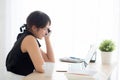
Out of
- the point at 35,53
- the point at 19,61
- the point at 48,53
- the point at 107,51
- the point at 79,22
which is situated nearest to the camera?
the point at 35,53

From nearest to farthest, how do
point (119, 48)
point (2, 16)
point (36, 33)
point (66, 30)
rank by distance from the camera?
point (36, 33) < point (119, 48) < point (66, 30) < point (2, 16)

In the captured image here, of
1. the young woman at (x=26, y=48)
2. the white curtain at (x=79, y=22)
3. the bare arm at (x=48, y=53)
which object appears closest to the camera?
the young woman at (x=26, y=48)

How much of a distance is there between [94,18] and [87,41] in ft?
0.98

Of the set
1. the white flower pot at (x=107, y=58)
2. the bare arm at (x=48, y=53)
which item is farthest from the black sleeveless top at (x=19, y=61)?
the white flower pot at (x=107, y=58)

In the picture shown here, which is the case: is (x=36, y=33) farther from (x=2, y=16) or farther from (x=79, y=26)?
(x=2, y=16)

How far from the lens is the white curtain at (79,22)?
306 centimetres

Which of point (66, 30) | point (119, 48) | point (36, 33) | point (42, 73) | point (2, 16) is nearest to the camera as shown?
point (42, 73)

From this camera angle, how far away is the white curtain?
3059mm

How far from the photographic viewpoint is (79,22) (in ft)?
10.3

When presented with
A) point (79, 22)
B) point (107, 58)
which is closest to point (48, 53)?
point (107, 58)

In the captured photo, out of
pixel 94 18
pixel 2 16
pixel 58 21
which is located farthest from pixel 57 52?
pixel 2 16

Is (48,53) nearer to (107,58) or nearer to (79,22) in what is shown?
(107,58)

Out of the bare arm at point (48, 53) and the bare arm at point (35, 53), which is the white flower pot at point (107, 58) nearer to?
the bare arm at point (48, 53)

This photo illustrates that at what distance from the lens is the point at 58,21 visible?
10.5ft
